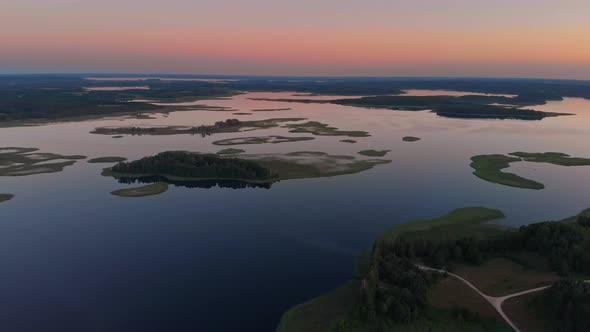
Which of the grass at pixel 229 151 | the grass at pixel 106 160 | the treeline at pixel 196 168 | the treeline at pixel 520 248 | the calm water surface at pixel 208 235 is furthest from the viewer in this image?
the grass at pixel 229 151

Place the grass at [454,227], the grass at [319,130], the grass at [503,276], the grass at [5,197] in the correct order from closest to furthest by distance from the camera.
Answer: the grass at [503,276], the grass at [454,227], the grass at [5,197], the grass at [319,130]

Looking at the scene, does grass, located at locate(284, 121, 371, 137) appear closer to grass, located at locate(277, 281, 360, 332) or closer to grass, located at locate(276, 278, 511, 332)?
grass, located at locate(277, 281, 360, 332)

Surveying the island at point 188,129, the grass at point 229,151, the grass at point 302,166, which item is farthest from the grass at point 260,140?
the grass at point 302,166


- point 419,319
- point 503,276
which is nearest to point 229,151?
point 503,276

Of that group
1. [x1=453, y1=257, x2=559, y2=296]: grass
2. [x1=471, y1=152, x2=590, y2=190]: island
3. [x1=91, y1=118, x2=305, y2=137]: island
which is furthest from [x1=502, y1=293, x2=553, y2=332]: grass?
[x1=91, y1=118, x2=305, y2=137]: island

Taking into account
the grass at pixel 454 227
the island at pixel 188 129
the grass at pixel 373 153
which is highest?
the island at pixel 188 129

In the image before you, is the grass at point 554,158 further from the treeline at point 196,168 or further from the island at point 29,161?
the island at point 29,161
